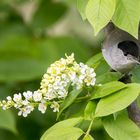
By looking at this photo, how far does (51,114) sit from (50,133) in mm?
1434

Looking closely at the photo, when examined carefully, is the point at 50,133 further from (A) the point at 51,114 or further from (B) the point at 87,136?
(A) the point at 51,114

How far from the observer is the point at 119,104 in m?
1.43

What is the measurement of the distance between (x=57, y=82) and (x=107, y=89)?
0.13 meters

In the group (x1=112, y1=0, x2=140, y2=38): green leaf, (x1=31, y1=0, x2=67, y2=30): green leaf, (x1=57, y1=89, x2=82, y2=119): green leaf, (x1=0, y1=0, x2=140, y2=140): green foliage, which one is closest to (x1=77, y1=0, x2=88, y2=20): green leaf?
(x1=0, y1=0, x2=140, y2=140): green foliage

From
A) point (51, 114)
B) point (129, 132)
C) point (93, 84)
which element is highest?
point (51, 114)

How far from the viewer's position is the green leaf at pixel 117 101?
142cm

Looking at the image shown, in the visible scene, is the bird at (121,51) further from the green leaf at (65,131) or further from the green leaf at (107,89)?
the green leaf at (65,131)

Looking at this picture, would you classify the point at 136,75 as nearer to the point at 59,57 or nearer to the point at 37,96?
the point at 37,96

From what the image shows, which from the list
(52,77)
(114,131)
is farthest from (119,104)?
(52,77)

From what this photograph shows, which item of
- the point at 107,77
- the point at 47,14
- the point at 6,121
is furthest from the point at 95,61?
the point at 47,14

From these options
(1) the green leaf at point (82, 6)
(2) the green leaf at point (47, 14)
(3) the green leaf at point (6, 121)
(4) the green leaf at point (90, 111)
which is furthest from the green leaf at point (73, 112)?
(2) the green leaf at point (47, 14)

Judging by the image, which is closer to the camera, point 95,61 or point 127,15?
point 127,15

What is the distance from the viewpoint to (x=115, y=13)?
146 cm

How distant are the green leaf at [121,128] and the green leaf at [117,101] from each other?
5 centimetres
